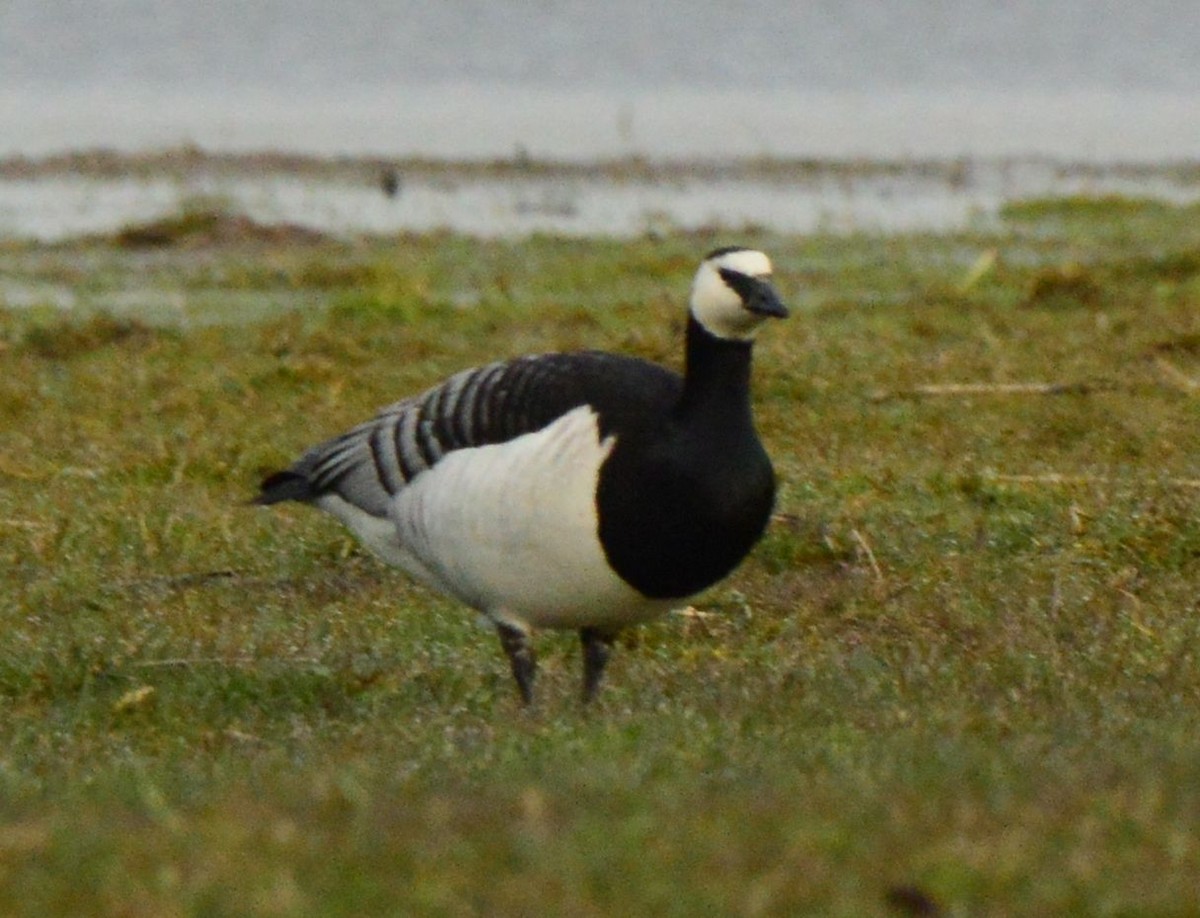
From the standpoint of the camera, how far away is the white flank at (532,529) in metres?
6.86

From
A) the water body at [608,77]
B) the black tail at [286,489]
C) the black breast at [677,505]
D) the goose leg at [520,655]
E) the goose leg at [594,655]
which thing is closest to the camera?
the black breast at [677,505]

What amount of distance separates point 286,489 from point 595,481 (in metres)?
1.53

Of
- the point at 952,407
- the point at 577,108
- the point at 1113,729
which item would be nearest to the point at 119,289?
the point at 952,407

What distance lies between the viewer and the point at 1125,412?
11.9m

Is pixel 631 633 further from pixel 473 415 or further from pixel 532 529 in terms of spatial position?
pixel 532 529

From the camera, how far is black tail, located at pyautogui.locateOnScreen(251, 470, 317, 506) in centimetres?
799

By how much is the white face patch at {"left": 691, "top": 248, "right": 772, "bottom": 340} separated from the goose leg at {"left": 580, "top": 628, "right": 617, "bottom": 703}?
0.94 m

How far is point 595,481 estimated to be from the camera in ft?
22.4

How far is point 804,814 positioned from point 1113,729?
228cm

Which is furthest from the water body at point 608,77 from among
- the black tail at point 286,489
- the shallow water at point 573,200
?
the black tail at point 286,489

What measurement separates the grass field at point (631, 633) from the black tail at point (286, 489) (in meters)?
0.42

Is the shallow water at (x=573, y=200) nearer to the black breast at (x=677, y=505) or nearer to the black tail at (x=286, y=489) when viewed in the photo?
the black tail at (x=286, y=489)

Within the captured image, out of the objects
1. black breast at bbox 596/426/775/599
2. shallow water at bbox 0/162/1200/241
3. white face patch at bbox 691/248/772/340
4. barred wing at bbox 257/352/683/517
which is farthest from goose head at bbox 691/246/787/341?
shallow water at bbox 0/162/1200/241

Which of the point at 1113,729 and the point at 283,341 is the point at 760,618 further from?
the point at 283,341
